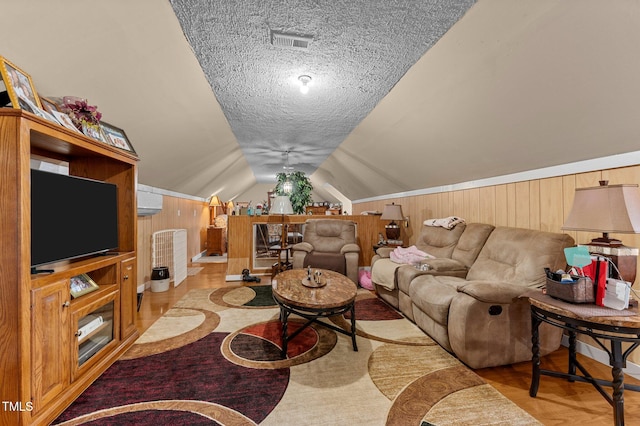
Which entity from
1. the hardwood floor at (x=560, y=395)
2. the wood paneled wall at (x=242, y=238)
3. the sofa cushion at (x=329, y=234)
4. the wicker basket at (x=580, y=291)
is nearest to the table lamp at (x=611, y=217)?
the wicker basket at (x=580, y=291)

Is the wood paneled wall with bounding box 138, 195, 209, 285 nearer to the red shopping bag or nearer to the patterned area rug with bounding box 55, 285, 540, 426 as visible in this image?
the patterned area rug with bounding box 55, 285, 540, 426

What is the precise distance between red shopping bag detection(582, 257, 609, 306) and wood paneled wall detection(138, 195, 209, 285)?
4844 mm

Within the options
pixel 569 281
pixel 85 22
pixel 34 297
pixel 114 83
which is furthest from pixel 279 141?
pixel 569 281

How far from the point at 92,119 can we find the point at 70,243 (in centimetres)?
91

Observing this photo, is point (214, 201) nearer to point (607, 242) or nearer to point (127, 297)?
point (127, 297)

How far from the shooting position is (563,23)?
1494mm

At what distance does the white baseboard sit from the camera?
1926 millimetres

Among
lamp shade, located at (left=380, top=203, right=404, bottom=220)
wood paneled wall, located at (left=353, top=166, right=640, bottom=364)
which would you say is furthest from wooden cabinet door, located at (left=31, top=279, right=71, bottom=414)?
lamp shade, located at (left=380, top=203, right=404, bottom=220)

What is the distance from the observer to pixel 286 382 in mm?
1841

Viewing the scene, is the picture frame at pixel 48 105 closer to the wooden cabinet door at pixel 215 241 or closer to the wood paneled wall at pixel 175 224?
the wood paneled wall at pixel 175 224

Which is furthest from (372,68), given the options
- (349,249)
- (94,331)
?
(94,331)

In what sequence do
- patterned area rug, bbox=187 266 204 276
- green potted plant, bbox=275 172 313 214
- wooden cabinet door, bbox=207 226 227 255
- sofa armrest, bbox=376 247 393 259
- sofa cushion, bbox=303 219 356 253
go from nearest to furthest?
sofa armrest, bbox=376 247 393 259 → sofa cushion, bbox=303 219 356 253 → patterned area rug, bbox=187 266 204 276 → green potted plant, bbox=275 172 313 214 → wooden cabinet door, bbox=207 226 227 255

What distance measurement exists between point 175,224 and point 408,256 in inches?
175

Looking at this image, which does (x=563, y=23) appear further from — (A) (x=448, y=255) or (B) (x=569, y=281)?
(A) (x=448, y=255)
